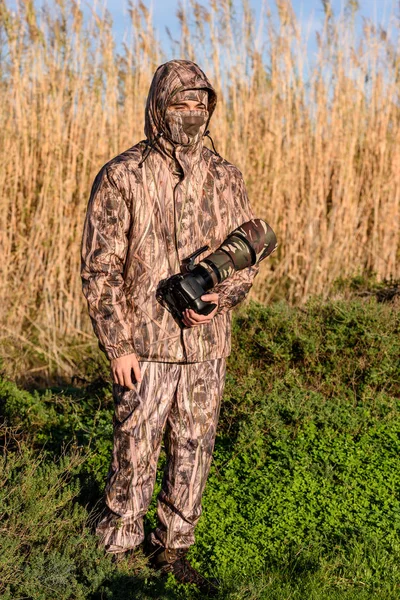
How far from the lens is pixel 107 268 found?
330 cm

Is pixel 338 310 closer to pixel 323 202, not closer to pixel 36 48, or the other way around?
pixel 323 202

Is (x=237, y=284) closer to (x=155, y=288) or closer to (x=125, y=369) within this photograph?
(x=155, y=288)

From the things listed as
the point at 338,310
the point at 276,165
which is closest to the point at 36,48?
the point at 276,165

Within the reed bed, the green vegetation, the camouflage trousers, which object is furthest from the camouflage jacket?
the reed bed

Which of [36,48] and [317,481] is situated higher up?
[36,48]

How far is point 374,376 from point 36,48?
4.31 metres

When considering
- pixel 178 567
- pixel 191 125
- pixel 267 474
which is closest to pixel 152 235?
pixel 191 125

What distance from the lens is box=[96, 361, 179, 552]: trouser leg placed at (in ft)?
11.2

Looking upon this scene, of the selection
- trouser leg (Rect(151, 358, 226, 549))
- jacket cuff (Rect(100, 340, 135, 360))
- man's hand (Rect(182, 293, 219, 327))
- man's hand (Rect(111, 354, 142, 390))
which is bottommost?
trouser leg (Rect(151, 358, 226, 549))

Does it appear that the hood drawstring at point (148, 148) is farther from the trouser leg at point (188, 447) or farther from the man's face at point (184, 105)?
the trouser leg at point (188, 447)

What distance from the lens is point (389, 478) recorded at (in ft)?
15.3

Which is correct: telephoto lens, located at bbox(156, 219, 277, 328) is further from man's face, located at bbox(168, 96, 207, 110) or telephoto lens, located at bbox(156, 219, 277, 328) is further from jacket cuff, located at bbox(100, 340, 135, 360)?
man's face, located at bbox(168, 96, 207, 110)

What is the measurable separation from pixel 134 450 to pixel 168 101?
4.60 ft

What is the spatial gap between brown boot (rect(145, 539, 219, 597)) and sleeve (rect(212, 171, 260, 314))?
3.57 ft
